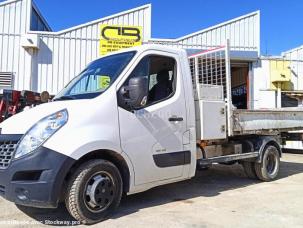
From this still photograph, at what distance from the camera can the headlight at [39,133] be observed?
185 inches

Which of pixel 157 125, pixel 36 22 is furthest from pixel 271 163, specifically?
pixel 36 22

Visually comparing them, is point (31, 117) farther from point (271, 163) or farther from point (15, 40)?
point (15, 40)

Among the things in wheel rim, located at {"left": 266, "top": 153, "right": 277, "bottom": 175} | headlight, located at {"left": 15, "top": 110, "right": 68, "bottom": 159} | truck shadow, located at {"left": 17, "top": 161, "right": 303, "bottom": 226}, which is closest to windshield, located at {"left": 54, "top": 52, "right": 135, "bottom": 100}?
headlight, located at {"left": 15, "top": 110, "right": 68, "bottom": 159}

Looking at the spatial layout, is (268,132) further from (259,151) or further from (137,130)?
(137,130)

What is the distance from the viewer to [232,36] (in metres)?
18.6

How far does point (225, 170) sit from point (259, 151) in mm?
1986

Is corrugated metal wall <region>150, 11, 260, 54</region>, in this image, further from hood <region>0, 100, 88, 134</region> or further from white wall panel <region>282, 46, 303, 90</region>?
hood <region>0, 100, 88, 134</region>

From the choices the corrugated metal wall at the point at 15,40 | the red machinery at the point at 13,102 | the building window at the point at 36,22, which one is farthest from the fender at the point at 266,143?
the building window at the point at 36,22

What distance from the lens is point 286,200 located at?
21.8ft

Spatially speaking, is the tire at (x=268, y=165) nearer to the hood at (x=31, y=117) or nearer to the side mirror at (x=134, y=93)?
the side mirror at (x=134, y=93)

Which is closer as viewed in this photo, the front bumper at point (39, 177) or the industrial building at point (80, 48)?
the front bumper at point (39, 177)

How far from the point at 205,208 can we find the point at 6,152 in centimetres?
303

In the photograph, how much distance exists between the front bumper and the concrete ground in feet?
1.77

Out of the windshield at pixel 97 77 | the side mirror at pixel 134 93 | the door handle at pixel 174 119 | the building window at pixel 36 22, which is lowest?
Answer: the door handle at pixel 174 119
